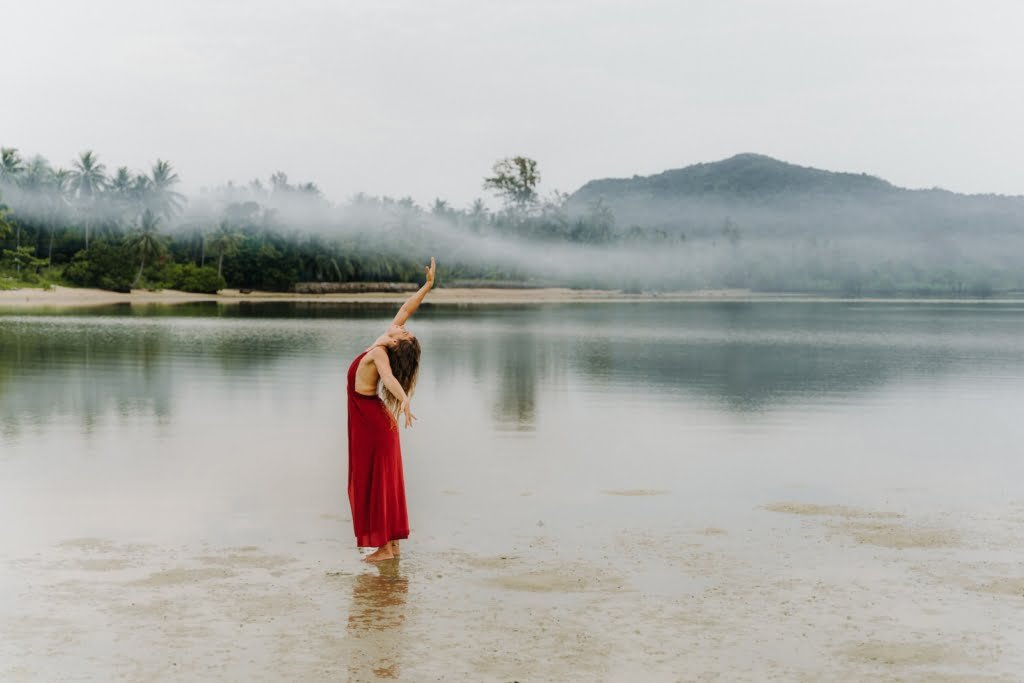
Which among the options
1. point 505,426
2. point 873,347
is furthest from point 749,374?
point 873,347

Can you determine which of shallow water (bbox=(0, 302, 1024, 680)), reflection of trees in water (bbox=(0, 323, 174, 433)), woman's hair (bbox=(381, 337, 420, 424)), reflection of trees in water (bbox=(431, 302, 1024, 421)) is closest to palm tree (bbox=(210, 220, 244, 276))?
reflection of trees in water (bbox=(431, 302, 1024, 421))

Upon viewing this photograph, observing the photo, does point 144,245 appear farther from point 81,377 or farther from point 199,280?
point 81,377

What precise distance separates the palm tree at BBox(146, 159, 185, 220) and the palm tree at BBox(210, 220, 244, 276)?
9.44 m

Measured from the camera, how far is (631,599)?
7.59 meters

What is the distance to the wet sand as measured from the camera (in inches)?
246

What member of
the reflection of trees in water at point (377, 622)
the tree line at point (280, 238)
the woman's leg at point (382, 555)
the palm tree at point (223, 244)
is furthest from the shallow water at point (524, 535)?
the palm tree at point (223, 244)

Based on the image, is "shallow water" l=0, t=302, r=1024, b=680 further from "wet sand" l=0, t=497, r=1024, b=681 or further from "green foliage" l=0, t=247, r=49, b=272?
"green foliage" l=0, t=247, r=49, b=272

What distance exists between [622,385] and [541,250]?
139 m

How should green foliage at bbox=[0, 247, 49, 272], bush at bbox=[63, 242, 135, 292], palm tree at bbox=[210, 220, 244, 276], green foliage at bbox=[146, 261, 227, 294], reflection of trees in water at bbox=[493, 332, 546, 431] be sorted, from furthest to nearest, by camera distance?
palm tree at bbox=[210, 220, 244, 276], green foliage at bbox=[146, 261, 227, 294], bush at bbox=[63, 242, 135, 292], green foliage at bbox=[0, 247, 49, 272], reflection of trees in water at bbox=[493, 332, 546, 431]

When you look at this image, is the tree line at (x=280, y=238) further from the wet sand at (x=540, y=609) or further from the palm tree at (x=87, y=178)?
the wet sand at (x=540, y=609)

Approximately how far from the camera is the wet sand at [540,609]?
6238 mm

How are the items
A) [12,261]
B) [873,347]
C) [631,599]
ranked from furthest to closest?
[12,261]
[873,347]
[631,599]

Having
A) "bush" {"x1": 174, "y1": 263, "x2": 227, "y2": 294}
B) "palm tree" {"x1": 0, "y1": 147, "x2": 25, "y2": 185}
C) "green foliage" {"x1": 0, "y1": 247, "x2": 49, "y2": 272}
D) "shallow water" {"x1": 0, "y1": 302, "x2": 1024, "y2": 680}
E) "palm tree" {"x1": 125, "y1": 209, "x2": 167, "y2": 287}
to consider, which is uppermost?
"palm tree" {"x1": 0, "y1": 147, "x2": 25, "y2": 185}

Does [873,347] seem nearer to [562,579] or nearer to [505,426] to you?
[505,426]
